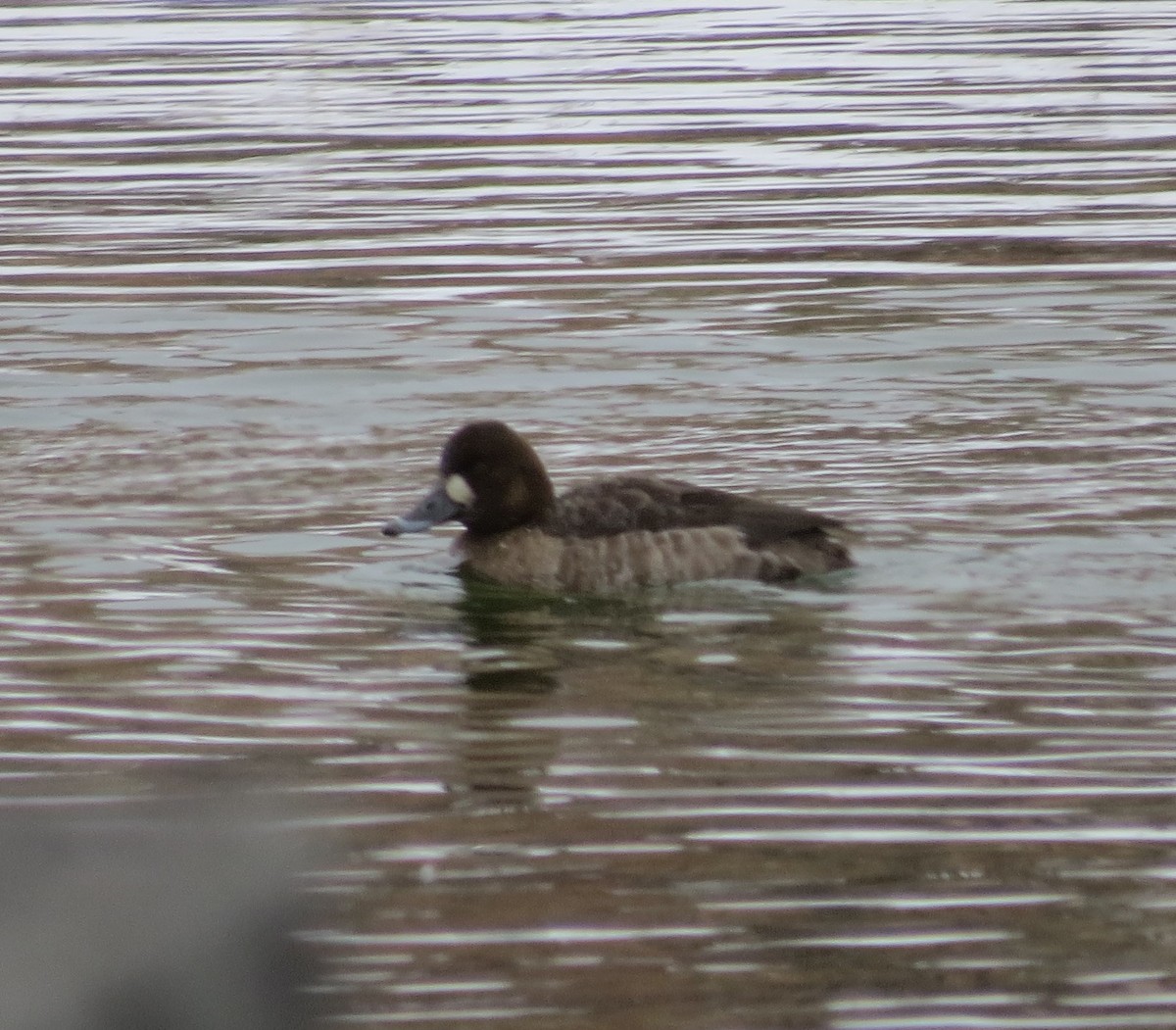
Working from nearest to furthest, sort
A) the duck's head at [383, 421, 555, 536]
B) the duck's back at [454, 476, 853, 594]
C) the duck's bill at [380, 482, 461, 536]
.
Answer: the duck's back at [454, 476, 853, 594] → the duck's bill at [380, 482, 461, 536] → the duck's head at [383, 421, 555, 536]

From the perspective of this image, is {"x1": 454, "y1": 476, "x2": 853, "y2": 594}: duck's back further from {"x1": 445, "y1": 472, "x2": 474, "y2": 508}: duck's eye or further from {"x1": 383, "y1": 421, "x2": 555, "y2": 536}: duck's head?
{"x1": 445, "y1": 472, "x2": 474, "y2": 508}: duck's eye

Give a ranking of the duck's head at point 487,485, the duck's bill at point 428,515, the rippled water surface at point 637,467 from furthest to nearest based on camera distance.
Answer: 1. the duck's head at point 487,485
2. the duck's bill at point 428,515
3. the rippled water surface at point 637,467

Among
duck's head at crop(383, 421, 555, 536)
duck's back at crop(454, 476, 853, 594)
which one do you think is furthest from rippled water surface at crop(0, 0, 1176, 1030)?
duck's head at crop(383, 421, 555, 536)

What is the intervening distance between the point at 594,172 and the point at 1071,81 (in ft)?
19.8

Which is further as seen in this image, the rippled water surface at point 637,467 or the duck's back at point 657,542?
the duck's back at point 657,542

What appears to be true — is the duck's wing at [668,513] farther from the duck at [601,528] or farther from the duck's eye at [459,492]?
the duck's eye at [459,492]

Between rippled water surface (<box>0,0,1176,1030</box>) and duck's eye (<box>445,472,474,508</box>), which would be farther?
duck's eye (<box>445,472,474,508</box>)

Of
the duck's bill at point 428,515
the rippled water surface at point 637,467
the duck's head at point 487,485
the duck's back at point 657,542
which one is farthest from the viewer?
the duck's head at point 487,485

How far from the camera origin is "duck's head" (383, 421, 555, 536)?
A: 1023 cm

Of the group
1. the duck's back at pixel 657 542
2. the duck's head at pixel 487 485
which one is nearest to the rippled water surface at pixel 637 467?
the duck's back at pixel 657 542

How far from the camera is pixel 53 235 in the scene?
17.8 m

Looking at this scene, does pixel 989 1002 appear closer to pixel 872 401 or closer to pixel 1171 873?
pixel 1171 873

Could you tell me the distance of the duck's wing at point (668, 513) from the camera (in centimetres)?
972

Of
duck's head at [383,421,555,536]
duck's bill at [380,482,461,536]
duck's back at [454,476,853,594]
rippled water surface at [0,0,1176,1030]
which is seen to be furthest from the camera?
duck's head at [383,421,555,536]
